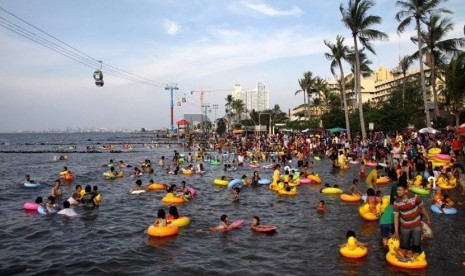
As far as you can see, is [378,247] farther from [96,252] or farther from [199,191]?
[199,191]

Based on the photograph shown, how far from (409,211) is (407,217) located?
6.7 inches

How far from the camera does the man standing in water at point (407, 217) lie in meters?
9.36

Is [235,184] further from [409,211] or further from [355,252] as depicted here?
[409,211]

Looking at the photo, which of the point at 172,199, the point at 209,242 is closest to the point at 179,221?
the point at 209,242

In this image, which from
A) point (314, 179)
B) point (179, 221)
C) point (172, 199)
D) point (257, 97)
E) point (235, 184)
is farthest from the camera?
point (257, 97)

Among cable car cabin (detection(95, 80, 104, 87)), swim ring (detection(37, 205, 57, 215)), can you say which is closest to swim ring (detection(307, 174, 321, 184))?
cable car cabin (detection(95, 80, 104, 87))

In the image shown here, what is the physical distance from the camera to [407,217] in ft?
31.1

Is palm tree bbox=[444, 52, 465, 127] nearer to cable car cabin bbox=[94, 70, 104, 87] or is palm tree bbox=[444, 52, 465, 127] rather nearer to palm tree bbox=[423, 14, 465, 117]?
palm tree bbox=[423, 14, 465, 117]

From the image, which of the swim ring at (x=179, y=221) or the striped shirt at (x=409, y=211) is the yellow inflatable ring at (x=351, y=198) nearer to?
the swim ring at (x=179, y=221)

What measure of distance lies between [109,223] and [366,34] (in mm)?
34437

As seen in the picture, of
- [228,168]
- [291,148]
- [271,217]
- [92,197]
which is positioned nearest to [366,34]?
[291,148]

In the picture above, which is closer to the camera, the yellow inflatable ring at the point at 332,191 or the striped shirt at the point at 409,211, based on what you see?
the striped shirt at the point at 409,211

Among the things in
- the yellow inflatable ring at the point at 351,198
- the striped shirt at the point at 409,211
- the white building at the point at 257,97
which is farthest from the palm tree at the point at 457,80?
the white building at the point at 257,97

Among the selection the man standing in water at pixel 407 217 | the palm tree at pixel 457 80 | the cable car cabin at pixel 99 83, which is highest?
the palm tree at pixel 457 80
